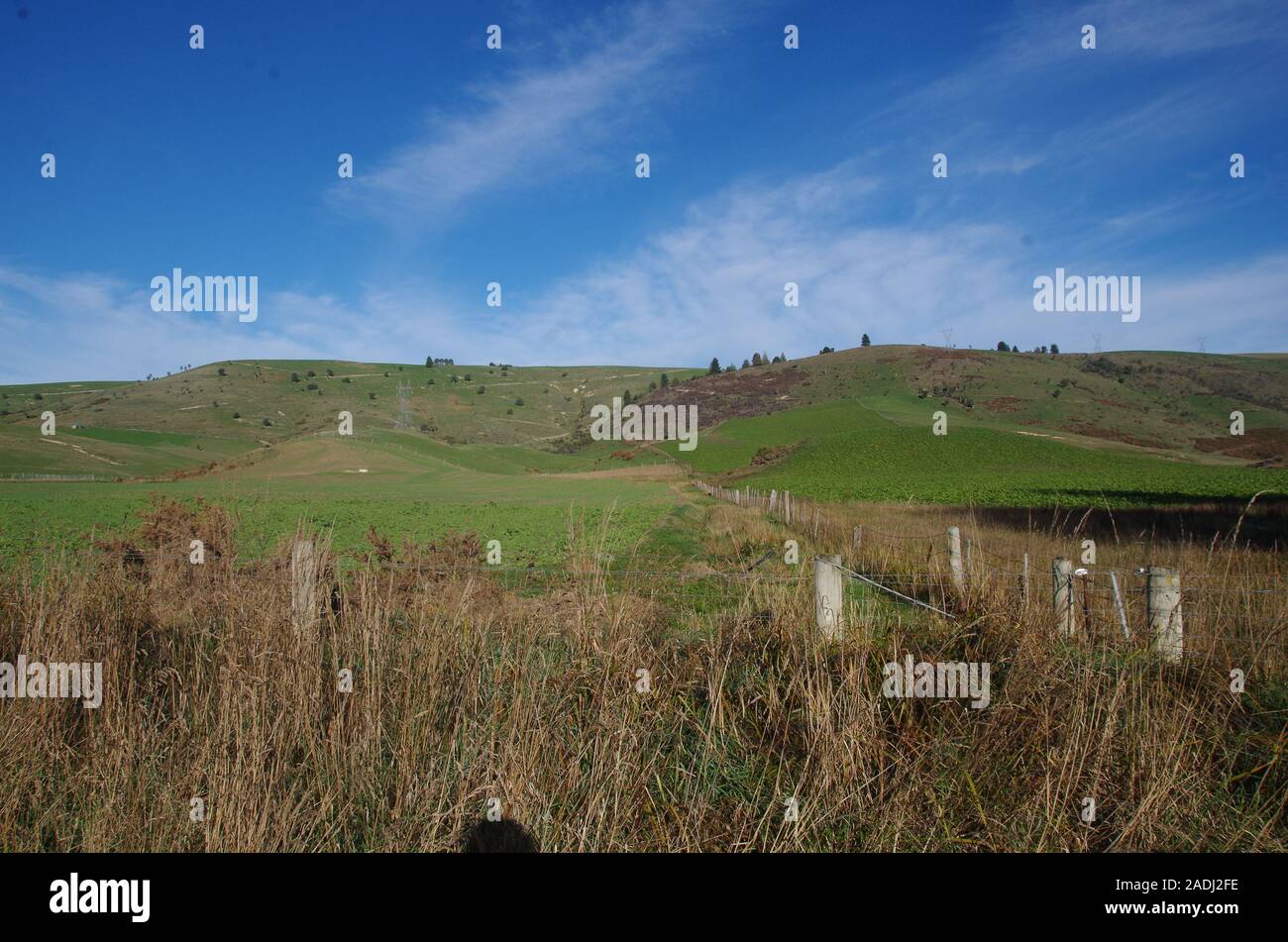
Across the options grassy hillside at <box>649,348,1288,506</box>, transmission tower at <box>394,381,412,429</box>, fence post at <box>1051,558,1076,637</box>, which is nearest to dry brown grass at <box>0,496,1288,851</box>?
fence post at <box>1051,558,1076,637</box>

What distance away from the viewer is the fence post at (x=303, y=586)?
4.40m

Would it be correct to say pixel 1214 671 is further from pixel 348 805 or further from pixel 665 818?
pixel 348 805

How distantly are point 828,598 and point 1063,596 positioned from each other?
7.61ft

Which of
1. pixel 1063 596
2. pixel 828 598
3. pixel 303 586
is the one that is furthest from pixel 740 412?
pixel 303 586

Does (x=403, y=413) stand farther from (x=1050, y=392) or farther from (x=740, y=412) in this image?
(x=1050, y=392)

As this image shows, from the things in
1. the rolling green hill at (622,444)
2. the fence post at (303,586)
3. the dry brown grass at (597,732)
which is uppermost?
the rolling green hill at (622,444)

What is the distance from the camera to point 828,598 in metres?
4.96

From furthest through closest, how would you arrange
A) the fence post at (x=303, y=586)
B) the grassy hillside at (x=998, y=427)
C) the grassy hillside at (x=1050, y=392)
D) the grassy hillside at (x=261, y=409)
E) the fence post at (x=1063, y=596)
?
1. the grassy hillside at (x=261, y=409)
2. the grassy hillside at (x=1050, y=392)
3. the grassy hillside at (x=998, y=427)
4. the fence post at (x=1063, y=596)
5. the fence post at (x=303, y=586)

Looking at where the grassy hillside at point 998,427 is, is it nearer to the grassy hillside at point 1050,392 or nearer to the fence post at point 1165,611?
the grassy hillside at point 1050,392

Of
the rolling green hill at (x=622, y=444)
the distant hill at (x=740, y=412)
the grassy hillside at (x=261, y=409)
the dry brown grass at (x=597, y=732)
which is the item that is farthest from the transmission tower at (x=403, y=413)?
the dry brown grass at (x=597, y=732)

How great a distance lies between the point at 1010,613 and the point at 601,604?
9.37 feet

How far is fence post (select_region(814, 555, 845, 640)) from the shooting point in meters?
4.73

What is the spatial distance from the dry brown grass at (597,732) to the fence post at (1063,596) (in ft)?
0.59

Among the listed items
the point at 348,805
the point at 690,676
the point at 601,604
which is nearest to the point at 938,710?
the point at 690,676
